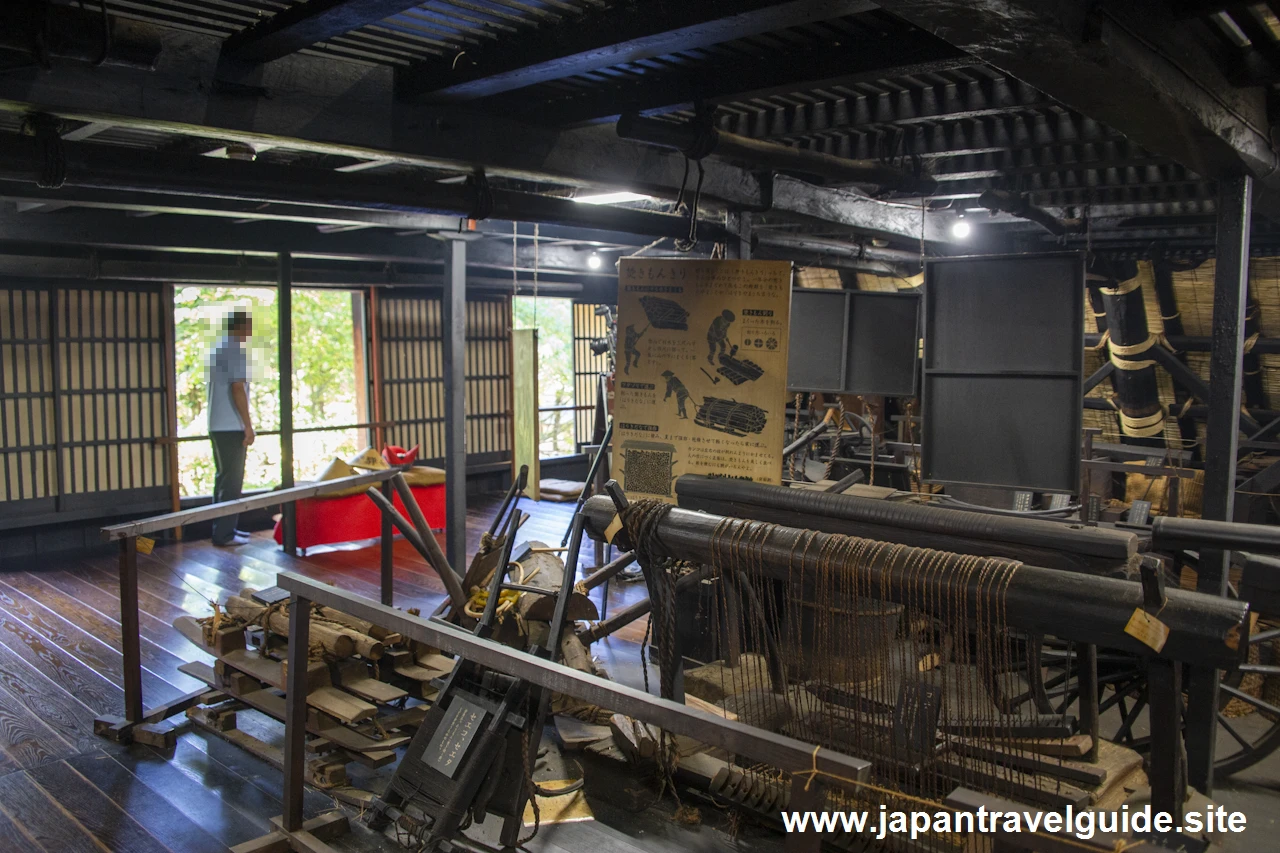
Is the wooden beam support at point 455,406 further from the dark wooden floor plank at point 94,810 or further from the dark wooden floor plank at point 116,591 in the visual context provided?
the dark wooden floor plank at point 94,810

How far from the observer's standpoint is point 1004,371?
16.2ft

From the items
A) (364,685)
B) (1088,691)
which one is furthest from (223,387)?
(1088,691)

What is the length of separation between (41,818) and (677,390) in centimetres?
309

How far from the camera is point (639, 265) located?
3.75m

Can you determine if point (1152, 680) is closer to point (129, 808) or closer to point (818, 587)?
point (818, 587)

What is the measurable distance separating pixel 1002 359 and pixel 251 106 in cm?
381

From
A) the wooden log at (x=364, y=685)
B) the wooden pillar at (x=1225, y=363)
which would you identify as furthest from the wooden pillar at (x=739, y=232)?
the wooden log at (x=364, y=685)

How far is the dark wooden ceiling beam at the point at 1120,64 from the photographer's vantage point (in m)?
2.03

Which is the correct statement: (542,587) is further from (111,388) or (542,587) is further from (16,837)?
(111,388)

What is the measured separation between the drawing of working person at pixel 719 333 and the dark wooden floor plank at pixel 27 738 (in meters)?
3.52

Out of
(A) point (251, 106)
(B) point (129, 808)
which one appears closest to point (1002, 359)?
(A) point (251, 106)

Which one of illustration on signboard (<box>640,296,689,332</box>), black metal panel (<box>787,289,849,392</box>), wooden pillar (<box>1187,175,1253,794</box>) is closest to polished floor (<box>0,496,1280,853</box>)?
wooden pillar (<box>1187,175,1253,794</box>)

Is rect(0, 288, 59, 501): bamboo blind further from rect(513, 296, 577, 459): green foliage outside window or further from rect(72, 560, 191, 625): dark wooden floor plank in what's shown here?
rect(513, 296, 577, 459): green foliage outside window

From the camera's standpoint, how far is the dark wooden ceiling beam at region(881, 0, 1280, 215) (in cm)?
203
